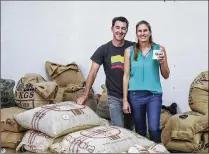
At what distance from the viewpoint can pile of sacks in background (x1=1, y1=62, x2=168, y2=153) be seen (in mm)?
2006

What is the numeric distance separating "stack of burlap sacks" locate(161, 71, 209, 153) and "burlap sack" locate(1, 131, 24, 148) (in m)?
1.18

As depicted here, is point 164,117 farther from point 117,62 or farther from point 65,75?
point 65,75

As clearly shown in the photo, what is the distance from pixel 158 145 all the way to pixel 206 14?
1.43m

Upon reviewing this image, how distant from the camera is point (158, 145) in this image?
6.69ft

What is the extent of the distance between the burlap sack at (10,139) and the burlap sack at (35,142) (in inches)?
4.4

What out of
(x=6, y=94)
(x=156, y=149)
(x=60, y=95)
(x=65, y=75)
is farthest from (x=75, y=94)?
(x=156, y=149)

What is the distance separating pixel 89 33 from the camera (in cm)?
350

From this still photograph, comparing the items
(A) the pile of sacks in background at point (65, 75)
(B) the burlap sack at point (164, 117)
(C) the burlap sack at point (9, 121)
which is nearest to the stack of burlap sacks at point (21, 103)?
(C) the burlap sack at point (9, 121)

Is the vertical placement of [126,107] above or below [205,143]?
above

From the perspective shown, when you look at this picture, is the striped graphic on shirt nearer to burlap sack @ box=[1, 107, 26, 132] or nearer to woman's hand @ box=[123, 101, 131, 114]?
woman's hand @ box=[123, 101, 131, 114]

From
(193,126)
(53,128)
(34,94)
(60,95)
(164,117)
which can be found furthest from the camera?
(60,95)

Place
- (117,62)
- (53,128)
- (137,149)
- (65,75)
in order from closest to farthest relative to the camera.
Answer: (137,149), (53,128), (117,62), (65,75)

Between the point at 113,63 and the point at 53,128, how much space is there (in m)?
0.62

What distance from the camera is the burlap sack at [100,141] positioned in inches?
76.5
